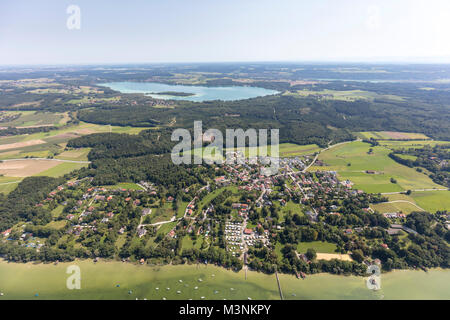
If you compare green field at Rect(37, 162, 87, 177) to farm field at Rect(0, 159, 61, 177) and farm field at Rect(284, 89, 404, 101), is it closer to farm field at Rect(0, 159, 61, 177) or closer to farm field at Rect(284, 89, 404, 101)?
farm field at Rect(0, 159, 61, 177)

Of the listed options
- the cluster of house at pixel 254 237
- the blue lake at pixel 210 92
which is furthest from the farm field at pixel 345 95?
the cluster of house at pixel 254 237

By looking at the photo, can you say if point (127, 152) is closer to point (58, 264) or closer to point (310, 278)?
point (58, 264)

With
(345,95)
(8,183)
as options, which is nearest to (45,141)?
(8,183)

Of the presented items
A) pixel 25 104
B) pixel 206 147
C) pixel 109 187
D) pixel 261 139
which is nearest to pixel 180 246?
pixel 109 187

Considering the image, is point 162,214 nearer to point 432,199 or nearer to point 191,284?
point 191,284

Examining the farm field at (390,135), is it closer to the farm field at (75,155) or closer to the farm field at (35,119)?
the farm field at (75,155)
